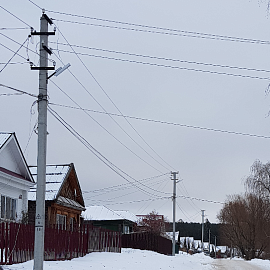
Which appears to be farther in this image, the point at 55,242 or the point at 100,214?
the point at 100,214

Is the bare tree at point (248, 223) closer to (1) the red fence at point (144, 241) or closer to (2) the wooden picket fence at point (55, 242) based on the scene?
(1) the red fence at point (144, 241)

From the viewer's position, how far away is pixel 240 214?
60938 mm

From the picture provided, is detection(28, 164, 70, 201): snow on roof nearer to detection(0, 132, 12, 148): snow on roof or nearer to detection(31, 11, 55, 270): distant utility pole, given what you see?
detection(0, 132, 12, 148): snow on roof

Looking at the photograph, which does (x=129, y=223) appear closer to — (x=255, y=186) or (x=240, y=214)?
(x=240, y=214)

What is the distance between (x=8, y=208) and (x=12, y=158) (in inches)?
93.8

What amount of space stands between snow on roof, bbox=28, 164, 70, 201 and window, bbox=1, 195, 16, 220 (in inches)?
163

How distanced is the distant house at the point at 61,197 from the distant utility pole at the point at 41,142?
553 inches

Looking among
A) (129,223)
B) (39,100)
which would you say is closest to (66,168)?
(39,100)

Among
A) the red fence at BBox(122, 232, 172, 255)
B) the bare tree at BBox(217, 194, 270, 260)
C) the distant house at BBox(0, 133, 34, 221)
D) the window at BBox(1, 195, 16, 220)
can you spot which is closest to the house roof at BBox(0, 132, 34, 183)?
the distant house at BBox(0, 133, 34, 221)

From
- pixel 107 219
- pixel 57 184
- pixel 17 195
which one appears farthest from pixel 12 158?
pixel 107 219

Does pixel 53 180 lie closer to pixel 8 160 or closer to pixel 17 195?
pixel 17 195

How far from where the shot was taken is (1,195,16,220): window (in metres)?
23.6

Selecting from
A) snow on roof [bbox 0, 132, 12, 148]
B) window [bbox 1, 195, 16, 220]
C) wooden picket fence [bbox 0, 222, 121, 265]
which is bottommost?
wooden picket fence [bbox 0, 222, 121, 265]

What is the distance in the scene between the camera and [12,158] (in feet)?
80.4
